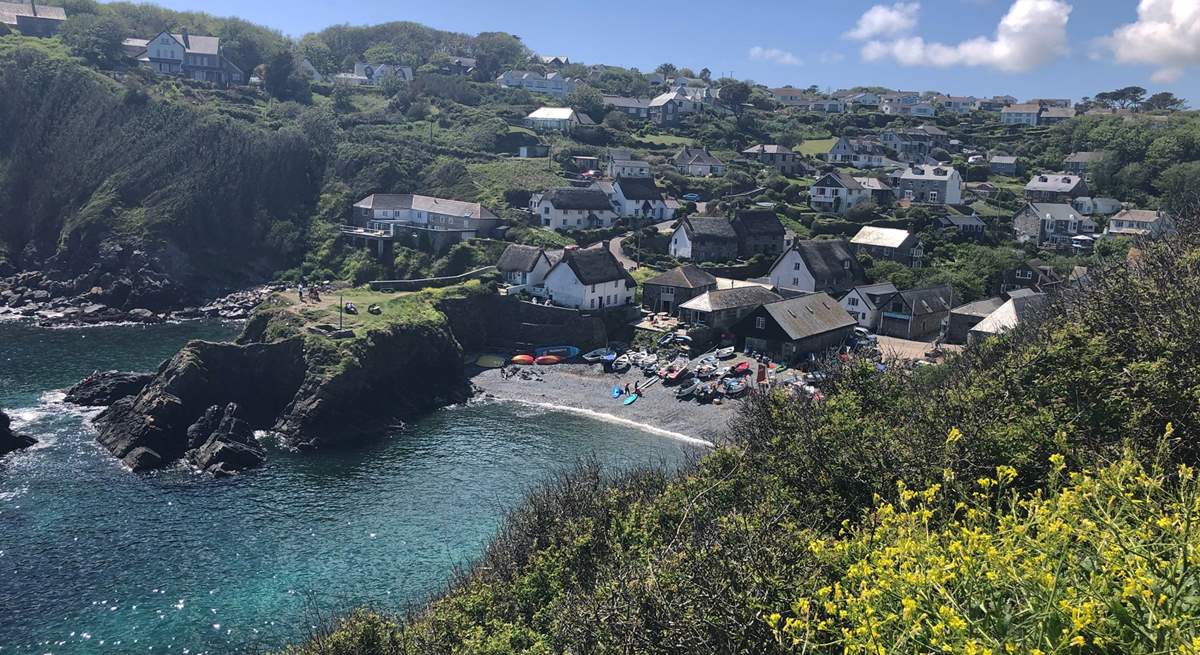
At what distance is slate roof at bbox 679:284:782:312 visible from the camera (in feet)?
199

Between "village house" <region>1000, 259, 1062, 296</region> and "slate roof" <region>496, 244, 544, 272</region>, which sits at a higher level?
"slate roof" <region>496, 244, 544, 272</region>

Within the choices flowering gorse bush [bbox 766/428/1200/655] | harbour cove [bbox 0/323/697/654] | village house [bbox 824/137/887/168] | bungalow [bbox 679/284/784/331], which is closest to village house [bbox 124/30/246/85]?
harbour cove [bbox 0/323/697/654]

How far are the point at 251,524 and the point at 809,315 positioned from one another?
39.3 metres

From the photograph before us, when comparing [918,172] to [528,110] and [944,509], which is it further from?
[944,509]

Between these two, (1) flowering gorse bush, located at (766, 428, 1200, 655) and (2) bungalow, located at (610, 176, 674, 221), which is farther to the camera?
(2) bungalow, located at (610, 176, 674, 221)

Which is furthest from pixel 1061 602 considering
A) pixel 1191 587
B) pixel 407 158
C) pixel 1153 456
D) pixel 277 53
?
pixel 277 53

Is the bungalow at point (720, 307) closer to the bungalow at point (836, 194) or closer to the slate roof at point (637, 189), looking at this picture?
the slate roof at point (637, 189)

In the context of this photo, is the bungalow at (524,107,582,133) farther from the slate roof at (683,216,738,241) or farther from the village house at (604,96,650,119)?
the slate roof at (683,216,738,241)

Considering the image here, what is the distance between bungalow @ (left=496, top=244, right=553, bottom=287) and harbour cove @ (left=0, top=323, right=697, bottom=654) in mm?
18119

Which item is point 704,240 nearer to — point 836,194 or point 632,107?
point 836,194

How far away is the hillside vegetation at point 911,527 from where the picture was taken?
9.33 metres

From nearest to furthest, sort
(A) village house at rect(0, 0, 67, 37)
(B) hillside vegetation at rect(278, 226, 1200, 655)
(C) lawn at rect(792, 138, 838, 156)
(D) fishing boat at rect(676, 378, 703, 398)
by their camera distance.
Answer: (B) hillside vegetation at rect(278, 226, 1200, 655), (D) fishing boat at rect(676, 378, 703, 398), (A) village house at rect(0, 0, 67, 37), (C) lawn at rect(792, 138, 838, 156)

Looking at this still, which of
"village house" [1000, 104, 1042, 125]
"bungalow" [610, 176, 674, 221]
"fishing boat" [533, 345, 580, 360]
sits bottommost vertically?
"fishing boat" [533, 345, 580, 360]

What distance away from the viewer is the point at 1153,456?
15031mm
